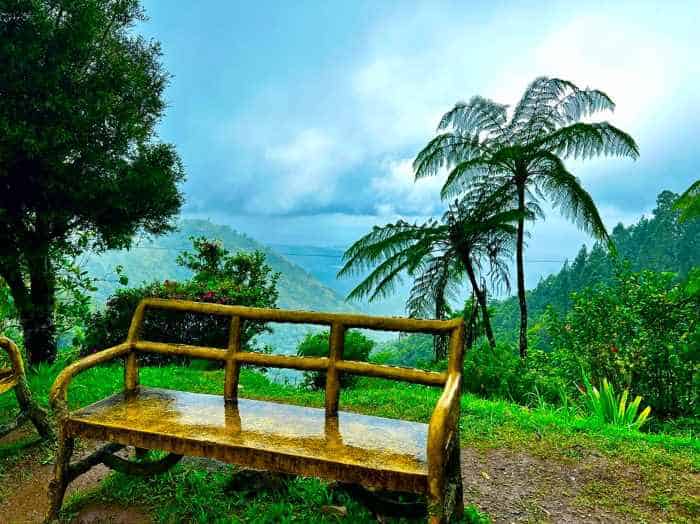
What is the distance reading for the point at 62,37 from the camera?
22.4ft

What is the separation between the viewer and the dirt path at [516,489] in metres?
3.39

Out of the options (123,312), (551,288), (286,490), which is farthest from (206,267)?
(551,288)

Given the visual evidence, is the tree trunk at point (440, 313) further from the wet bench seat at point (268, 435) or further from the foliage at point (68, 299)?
the wet bench seat at point (268, 435)

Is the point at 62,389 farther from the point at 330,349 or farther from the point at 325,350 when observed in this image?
the point at 325,350

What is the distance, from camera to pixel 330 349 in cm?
324

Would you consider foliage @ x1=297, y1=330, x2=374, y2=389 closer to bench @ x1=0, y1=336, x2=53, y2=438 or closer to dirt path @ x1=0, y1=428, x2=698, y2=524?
dirt path @ x1=0, y1=428, x2=698, y2=524

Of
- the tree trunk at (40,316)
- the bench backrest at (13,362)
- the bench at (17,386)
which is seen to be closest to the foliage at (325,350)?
the tree trunk at (40,316)

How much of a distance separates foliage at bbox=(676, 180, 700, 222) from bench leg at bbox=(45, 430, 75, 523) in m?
6.77

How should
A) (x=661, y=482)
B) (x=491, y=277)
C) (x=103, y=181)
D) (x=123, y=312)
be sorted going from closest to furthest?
(x=661, y=482) < (x=103, y=181) < (x=123, y=312) < (x=491, y=277)

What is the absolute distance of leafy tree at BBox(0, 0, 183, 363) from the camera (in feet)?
21.5

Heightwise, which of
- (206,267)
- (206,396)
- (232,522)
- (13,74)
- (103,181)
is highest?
(13,74)

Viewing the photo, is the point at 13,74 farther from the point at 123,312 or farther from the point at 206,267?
the point at 206,267

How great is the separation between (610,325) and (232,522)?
5862 mm

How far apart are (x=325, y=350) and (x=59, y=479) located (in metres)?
5.61
